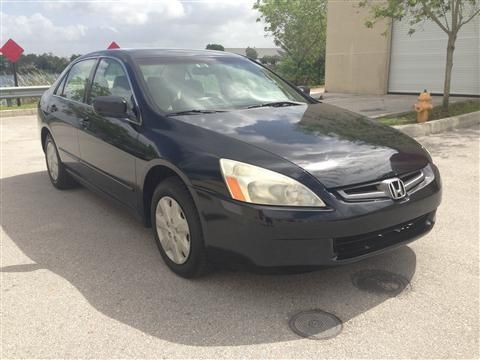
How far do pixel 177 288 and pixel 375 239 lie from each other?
1.35 meters

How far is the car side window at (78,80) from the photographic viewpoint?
15.5ft

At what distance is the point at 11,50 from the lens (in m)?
15.0

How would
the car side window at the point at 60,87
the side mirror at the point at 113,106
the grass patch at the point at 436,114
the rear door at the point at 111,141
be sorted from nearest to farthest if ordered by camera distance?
the side mirror at the point at 113,106, the rear door at the point at 111,141, the car side window at the point at 60,87, the grass patch at the point at 436,114

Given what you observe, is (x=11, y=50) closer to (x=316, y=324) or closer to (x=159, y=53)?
(x=159, y=53)

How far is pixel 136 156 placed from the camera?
11.5ft

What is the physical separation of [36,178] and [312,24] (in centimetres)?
2567

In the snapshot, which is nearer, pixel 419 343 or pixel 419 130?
pixel 419 343

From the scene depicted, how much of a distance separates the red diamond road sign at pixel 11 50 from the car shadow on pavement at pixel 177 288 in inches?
497

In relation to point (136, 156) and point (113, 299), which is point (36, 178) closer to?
point (136, 156)

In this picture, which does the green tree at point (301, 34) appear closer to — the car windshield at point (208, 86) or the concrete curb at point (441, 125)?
the concrete curb at point (441, 125)

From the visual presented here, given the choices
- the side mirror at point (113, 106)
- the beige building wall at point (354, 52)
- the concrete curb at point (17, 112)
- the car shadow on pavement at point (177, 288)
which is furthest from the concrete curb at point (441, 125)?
the concrete curb at point (17, 112)

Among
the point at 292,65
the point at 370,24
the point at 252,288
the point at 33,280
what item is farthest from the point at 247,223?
the point at 292,65

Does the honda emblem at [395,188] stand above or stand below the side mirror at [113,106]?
below

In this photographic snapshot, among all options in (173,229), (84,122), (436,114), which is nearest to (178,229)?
(173,229)
